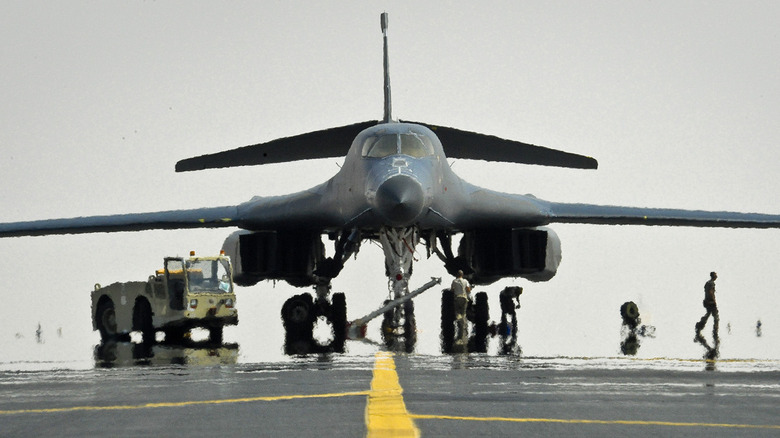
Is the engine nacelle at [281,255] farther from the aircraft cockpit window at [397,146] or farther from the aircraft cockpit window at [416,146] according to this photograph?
the aircraft cockpit window at [416,146]

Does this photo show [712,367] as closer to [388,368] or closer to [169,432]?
[388,368]

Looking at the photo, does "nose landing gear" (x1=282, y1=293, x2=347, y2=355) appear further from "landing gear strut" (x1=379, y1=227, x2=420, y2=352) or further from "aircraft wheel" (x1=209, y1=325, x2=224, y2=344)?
"aircraft wheel" (x1=209, y1=325, x2=224, y2=344)

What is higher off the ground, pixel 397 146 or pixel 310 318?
pixel 397 146

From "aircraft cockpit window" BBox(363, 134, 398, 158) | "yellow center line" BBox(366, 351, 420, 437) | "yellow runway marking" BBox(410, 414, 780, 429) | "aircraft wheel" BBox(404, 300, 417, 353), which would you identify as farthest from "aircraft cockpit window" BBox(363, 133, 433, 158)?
"yellow runway marking" BBox(410, 414, 780, 429)

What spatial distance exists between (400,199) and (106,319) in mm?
8353

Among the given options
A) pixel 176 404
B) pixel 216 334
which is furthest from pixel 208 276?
pixel 176 404

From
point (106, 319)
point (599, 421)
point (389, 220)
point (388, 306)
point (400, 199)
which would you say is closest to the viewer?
point (599, 421)

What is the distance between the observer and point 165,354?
17172mm

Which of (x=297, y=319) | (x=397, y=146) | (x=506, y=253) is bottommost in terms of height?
(x=297, y=319)

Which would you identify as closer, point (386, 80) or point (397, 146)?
point (397, 146)

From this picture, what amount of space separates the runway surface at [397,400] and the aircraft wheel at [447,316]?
8.08 metres

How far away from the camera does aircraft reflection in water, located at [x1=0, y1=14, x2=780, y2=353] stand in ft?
65.7

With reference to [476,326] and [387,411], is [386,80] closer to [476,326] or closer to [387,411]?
[476,326]

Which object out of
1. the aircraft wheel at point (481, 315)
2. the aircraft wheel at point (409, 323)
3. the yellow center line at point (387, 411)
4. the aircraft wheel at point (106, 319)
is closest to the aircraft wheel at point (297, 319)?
the aircraft wheel at point (409, 323)
